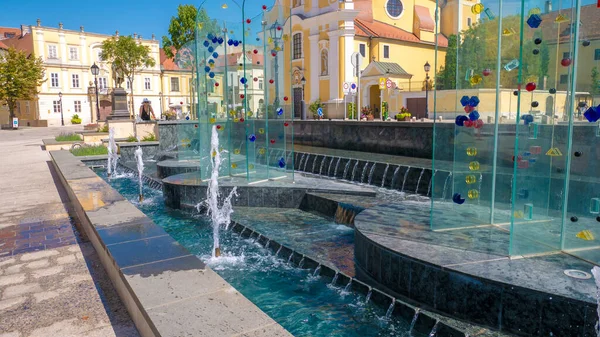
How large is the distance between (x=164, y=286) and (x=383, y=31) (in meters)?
34.8

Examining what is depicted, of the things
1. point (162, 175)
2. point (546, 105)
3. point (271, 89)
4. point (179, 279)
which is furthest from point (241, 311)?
point (162, 175)

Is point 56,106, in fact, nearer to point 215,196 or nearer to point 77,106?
point 77,106

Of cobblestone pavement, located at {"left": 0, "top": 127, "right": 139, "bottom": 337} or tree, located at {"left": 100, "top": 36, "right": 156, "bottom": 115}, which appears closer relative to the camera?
cobblestone pavement, located at {"left": 0, "top": 127, "right": 139, "bottom": 337}

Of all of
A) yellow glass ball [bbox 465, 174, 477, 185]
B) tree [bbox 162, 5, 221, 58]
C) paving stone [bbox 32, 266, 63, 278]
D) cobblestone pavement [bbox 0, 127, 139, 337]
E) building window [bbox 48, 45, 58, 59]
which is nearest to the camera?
cobblestone pavement [bbox 0, 127, 139, 337]

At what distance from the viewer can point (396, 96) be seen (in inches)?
1261

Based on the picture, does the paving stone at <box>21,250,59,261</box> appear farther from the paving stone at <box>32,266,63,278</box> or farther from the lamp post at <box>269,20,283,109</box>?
the lamp post at <box>269,20,283,109</box>

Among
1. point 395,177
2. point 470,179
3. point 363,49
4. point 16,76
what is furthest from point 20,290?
point 16,76

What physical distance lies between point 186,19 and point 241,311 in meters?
42.5

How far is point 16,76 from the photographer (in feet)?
140

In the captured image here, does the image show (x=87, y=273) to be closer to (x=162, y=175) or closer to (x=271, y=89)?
(x=271, y=89)

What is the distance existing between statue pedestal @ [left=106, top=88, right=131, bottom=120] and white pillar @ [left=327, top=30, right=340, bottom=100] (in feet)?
48.6

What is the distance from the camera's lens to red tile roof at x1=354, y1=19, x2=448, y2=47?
3391cm

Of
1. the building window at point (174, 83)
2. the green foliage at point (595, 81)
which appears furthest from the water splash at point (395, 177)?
the building window at point (174, 83)

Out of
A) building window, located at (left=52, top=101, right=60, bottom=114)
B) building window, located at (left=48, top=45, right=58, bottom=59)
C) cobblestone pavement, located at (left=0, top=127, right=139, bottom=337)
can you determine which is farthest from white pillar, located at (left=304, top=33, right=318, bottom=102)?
building window, located at (left=48, top=45, right=58, bottom=59)
